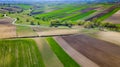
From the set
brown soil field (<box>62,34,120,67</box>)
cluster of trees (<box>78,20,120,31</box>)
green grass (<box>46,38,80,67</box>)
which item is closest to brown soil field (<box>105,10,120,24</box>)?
cluster of trees (<box>78,20,120,31</box>)

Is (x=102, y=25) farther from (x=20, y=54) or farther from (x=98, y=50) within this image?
(x=20, y=54)

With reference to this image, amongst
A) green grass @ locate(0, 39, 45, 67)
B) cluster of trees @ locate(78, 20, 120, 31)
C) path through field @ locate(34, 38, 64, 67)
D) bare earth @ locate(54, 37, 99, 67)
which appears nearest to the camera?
bare earth @ locate(54, 37, 99, 67)

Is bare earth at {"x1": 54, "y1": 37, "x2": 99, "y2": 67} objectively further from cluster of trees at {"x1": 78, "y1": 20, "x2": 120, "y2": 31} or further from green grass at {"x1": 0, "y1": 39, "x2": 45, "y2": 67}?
cluster of trees at {"x1": 78, "y1": 20, "x2": 120, "y2": 31}

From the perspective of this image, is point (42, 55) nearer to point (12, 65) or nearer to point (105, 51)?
point (12, 65)

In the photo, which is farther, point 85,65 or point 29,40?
point 29,40

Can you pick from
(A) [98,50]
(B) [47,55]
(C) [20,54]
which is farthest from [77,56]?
(C) [20,54]

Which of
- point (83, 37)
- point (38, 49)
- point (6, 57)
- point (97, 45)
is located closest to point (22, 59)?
point (6, 57)
